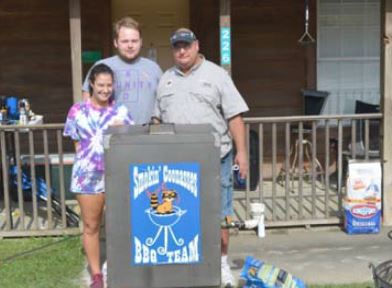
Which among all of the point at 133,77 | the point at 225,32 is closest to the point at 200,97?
the point at 133,77

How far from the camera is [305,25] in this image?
8.39 m

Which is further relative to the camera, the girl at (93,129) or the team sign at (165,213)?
the girl at (93,129)

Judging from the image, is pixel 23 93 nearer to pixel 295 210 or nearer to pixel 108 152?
pixel 295 210

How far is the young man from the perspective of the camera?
14.7 ft

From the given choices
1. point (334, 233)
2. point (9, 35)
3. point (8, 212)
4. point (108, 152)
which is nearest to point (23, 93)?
point (9, 35)

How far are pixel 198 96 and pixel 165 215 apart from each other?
977 mm

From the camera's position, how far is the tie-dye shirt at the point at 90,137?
434 centimetres

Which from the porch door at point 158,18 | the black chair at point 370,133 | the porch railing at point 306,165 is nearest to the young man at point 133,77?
the porch railing at point 306,165

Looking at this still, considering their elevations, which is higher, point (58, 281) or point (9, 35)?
point (9, 35)

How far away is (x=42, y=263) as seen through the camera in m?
5.40

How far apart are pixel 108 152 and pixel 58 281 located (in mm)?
1761

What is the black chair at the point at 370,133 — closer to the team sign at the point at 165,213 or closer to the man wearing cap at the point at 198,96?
the man wearing cap at the point at 198,96

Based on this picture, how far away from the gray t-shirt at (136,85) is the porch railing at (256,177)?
5.02ft

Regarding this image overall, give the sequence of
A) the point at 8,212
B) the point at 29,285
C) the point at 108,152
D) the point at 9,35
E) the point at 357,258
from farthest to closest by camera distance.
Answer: the point at 9,35
the point at 8,212
the point at 357,258
the point at 29,285
the point at 108,152
